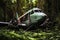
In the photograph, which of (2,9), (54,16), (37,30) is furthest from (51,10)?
(2,9)

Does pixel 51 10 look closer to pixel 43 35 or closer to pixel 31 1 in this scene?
pixel 31 1

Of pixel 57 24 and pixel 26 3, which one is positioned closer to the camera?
pixel 57 24

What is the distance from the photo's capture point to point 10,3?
6.62m

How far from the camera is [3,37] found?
3.55 m

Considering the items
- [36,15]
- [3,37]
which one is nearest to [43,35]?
[36,15]

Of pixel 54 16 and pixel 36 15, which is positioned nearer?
pixel 36 15

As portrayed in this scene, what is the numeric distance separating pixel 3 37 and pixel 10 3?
324 cm

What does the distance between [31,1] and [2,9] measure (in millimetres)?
1176

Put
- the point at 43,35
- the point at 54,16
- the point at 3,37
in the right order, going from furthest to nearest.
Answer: the point at 54,16, the point at 43,35, the point at 3,37

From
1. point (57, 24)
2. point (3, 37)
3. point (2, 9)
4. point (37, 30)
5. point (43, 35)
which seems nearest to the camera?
point (3, 37)

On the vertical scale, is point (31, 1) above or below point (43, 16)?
above

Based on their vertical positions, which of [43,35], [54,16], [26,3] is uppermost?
[26,3]

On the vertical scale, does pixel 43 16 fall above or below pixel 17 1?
below

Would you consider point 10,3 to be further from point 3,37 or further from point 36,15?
point 3,37
